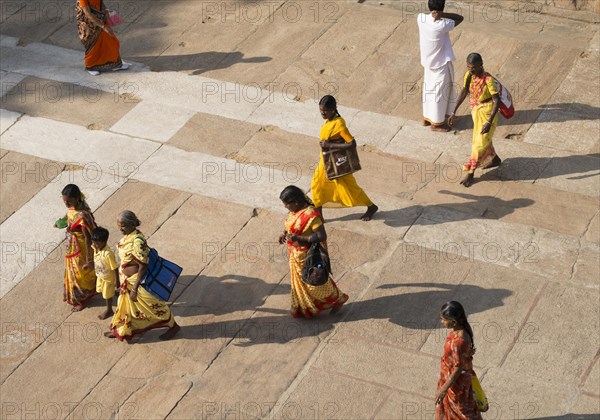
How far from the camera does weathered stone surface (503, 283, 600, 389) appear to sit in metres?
9.35

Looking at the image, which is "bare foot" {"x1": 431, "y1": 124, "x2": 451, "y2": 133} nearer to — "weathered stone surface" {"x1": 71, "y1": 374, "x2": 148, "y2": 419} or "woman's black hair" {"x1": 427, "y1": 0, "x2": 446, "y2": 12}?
"woman's black hair" {"x1": 427, "y1": 0, "x2": 446, "y2": 12}

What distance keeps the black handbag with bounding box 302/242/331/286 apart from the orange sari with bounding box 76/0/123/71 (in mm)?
6078

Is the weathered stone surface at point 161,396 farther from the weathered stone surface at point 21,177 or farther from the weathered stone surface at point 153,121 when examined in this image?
the weathered stone surface at point 153,121

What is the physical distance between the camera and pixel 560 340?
31.6 feet

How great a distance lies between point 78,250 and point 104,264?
0.57m

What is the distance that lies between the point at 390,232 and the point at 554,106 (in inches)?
131

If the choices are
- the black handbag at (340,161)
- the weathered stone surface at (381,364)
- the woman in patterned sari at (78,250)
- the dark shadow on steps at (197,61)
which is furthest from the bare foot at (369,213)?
the dark shadow on steps at (197,61)

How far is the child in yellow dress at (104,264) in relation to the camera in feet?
31.6

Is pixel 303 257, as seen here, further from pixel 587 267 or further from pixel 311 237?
pixel 587 267

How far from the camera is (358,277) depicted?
417 inches

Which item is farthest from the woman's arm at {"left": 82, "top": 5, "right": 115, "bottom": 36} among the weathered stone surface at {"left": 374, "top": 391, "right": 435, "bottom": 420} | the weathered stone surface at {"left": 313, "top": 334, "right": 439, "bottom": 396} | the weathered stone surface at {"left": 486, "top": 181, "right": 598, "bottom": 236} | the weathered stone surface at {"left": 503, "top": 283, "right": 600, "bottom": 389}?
the weathered stone surface at {"left": 374, "top": 391, "right": 435, "bottom": 420}

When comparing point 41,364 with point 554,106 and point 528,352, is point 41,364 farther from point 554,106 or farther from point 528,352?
point 554,106

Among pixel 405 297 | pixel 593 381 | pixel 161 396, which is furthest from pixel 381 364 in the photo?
pixel 161 396

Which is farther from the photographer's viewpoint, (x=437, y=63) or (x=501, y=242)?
(x=437, y=63)
